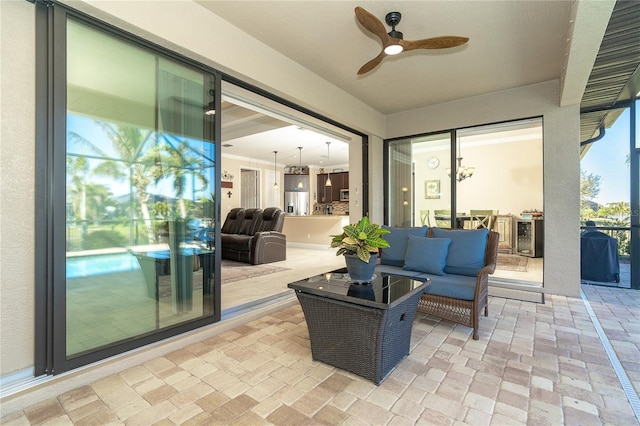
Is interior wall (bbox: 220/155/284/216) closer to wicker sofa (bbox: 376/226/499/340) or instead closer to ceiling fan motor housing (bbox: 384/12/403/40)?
wicker sofa (bbox: 376/226/499/340)

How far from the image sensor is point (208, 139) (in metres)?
2.78

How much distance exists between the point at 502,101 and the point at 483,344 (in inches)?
139

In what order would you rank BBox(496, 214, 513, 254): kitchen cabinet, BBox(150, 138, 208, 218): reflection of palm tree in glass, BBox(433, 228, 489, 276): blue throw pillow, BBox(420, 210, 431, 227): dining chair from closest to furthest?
BBox(150, 138, 208, 218): reflection of palm tree in glass
BBox(433, 228, 489, 276): blue throw pillow
BBox(420, 210, 431, 227): dining chair
BBox(496, 214, 513, 254): kitchen cabinet

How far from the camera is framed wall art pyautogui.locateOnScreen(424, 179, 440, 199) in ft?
16.5

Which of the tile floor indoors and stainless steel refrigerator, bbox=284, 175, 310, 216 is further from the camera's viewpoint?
stainless steel refrigerator, bbox=284, 175, 310, 216

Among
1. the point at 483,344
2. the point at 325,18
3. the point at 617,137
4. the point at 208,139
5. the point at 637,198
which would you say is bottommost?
the point at 483,344

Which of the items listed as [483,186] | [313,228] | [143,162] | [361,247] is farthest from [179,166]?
[483,186]

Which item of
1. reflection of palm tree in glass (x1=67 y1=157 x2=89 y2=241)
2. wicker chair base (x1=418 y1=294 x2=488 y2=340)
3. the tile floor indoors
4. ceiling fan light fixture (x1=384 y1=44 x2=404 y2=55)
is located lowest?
the tile floor indoors

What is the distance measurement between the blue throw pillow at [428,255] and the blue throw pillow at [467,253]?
0.27ft

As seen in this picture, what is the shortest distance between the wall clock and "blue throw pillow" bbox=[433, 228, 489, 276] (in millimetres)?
2145

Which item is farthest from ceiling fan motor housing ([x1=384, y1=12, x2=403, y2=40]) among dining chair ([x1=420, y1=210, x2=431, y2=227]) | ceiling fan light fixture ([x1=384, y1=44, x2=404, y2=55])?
dining chair ([x1=420, y1=210, x2=431, y2=227])

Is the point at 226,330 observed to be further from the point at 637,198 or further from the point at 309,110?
the point at 637,198

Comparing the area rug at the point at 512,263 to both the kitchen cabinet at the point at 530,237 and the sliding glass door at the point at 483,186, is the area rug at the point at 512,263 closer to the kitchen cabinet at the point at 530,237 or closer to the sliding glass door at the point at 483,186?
the sliding glass door at the point at 483,186

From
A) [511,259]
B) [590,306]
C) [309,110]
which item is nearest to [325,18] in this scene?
[309,110]
